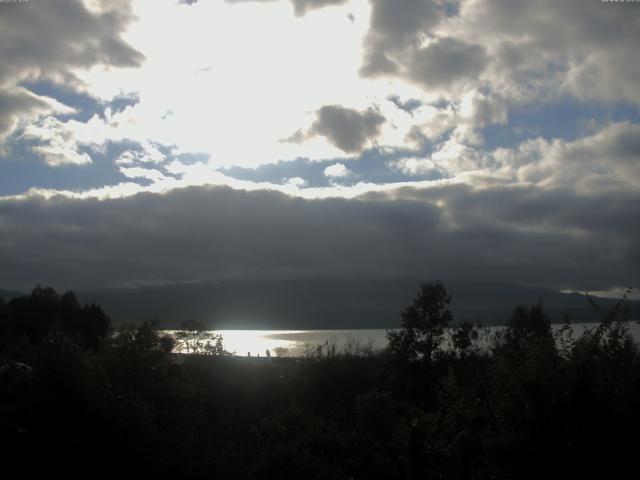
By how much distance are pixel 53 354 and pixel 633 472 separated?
13.7 m

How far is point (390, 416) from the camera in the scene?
15.3 metres

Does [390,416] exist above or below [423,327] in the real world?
below

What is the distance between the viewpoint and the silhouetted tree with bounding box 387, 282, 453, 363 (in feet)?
95.2

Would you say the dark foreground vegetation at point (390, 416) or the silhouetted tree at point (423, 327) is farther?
the silhouetted tree at point (423, 327)

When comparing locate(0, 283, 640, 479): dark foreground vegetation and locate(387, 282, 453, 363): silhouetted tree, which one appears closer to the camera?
locate(0, 283, 640, 479): dark foreground vegetation

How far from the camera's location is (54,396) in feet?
51.3

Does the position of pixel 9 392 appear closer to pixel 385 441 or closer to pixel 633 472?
pixel 385 441

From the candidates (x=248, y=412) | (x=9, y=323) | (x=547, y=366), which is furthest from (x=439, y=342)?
(x=9, y=323)

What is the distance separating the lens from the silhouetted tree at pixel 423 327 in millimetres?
29031

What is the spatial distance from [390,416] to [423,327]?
46.1 ft

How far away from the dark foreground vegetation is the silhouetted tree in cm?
7

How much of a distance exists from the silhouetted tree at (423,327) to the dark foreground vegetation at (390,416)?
0.07m

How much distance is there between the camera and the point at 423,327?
95.3 feet

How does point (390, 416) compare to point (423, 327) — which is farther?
point (423, 327)
